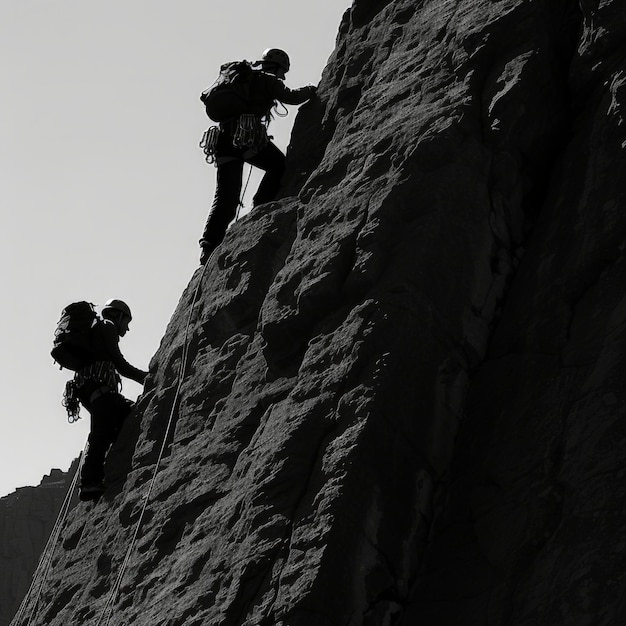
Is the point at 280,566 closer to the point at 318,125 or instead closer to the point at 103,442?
the point at 103,442

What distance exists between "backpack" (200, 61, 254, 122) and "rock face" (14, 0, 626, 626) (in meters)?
1.93

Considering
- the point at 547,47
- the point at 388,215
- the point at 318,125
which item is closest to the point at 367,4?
the point at 318,125

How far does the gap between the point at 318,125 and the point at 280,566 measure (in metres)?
4.35

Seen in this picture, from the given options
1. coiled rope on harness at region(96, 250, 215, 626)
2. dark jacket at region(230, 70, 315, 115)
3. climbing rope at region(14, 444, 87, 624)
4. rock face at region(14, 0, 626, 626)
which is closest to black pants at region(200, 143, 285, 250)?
dark jacket at region(230, 70, 315, 115)

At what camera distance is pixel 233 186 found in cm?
953

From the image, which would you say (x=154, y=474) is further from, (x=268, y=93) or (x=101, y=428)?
(x=268, y=93)

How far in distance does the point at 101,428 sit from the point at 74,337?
32.7 inches

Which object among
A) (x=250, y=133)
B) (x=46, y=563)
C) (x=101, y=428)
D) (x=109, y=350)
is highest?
(x=250, y=133)

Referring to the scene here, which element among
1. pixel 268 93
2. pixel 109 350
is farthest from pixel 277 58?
pixel 109 350

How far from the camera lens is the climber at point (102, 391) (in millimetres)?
8719

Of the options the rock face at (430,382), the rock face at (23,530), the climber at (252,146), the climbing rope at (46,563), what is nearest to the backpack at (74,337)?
the climbing rope at (46,563)

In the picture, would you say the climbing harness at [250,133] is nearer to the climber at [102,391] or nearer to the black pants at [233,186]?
the black pants at [233,186]

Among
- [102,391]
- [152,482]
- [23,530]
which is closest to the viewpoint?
[152,482]

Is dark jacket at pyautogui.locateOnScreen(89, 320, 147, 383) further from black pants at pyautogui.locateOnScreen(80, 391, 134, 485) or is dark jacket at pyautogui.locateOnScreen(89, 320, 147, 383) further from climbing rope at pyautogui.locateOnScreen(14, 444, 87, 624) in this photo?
climbing rope at pyautogui.locateOnScreen(14, 444, 87, 624)
